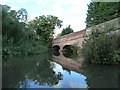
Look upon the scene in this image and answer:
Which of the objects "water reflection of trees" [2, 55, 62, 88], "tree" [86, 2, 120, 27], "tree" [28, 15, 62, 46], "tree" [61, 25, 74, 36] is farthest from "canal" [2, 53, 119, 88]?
"tree" [61, 25, 74, 36]

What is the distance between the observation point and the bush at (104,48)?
13.7 metres

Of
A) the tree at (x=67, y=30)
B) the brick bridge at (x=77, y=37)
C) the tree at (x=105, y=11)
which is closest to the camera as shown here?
the brick bridge at (x=77, y=37)

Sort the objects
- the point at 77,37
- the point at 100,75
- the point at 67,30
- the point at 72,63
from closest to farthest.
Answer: the point at 100,75
the point at 72,63
the point at 77,37
the point at 67,30

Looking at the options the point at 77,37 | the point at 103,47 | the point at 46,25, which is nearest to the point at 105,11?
the point at 77,37

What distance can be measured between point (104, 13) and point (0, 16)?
1262 centimetres

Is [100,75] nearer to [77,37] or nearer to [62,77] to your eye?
[62,77]

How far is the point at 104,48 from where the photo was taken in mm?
13820

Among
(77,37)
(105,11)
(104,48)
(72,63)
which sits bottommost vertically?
(72,63)

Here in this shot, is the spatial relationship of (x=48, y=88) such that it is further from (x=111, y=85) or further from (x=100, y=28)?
(x=100, y=28)

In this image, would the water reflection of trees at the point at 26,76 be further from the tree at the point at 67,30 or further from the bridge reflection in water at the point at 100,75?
the tree at the point at 67,30

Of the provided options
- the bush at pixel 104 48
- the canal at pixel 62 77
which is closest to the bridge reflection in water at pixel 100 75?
the canal at pixel 62 77

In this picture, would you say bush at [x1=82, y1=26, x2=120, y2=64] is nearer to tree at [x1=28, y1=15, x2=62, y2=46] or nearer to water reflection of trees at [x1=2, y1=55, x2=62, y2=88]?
water reflection of trees at [x1=2, y1=55, x2=62, y2=88]

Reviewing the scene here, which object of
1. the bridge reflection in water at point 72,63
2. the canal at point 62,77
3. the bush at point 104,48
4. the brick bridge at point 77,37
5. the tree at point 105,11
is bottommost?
the canal at point 62,77

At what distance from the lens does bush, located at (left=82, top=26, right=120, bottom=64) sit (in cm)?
1366
